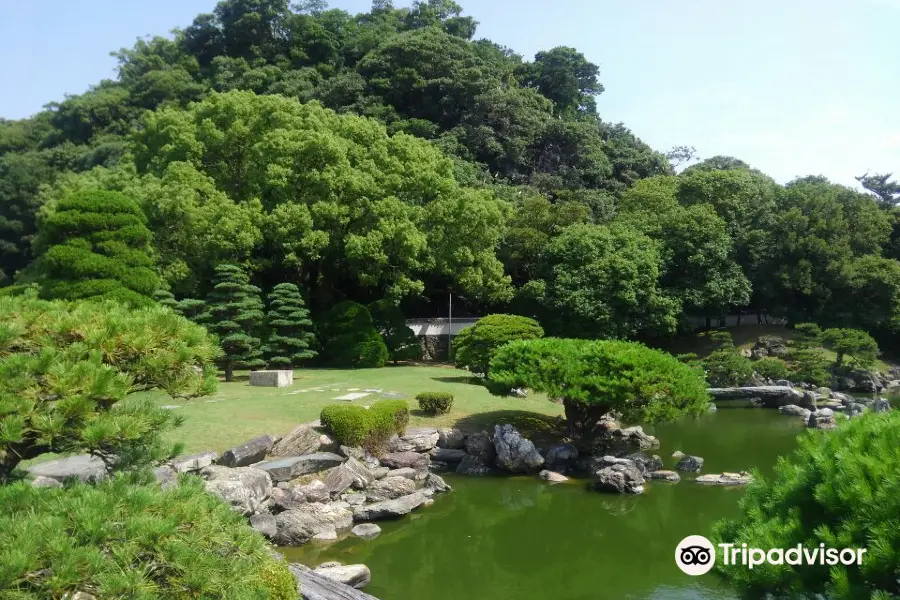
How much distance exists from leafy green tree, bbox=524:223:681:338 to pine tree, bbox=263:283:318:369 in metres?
8.46

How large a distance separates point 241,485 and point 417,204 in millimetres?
15310

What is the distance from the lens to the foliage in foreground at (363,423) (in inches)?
444

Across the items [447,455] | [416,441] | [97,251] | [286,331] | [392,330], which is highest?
[97,251]

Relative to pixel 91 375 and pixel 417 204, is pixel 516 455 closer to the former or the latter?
pixel 91 375

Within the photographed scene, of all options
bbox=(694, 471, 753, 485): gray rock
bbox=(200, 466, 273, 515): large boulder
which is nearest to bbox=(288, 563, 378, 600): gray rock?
bbox=(200, 466, 273, 515): large boulder

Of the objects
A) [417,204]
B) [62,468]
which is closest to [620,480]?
[62,468]

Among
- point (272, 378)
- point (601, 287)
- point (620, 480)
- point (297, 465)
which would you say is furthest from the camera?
point (601, 287)

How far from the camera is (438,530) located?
9.02 metres

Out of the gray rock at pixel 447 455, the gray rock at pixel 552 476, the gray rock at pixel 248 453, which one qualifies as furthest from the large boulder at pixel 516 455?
the gray rock at pixel 248 453

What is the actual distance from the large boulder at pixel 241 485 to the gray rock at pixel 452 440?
3.97 meters

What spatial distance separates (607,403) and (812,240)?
758 inches

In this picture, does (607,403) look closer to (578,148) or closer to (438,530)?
(438,530)

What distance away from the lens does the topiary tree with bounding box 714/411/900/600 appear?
3.26 metres

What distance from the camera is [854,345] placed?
22.1 m
